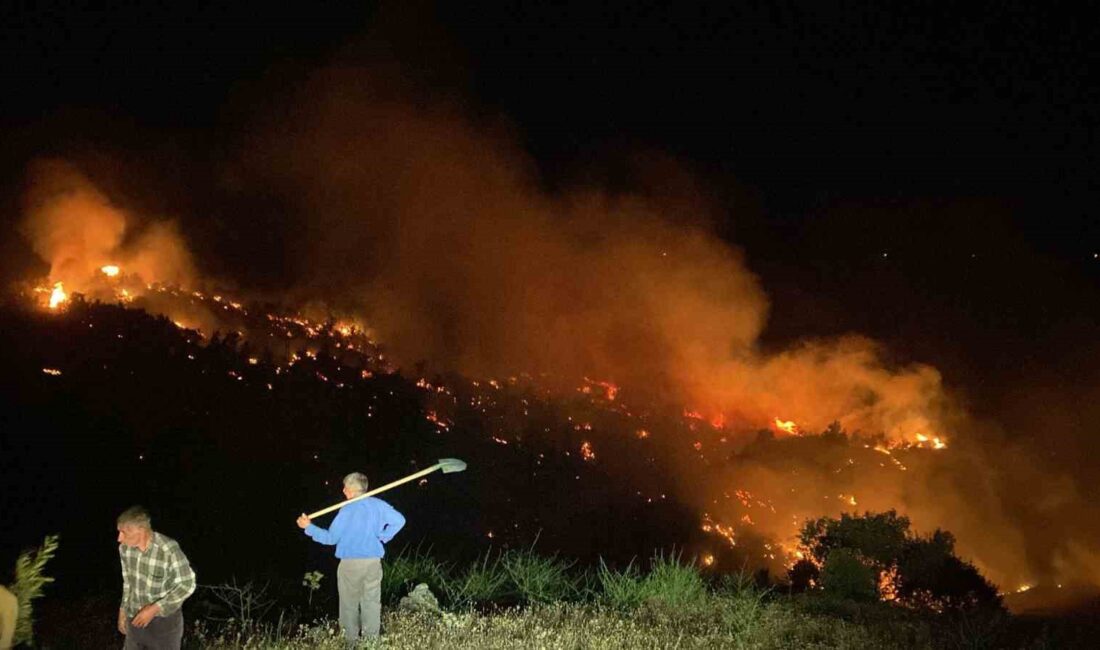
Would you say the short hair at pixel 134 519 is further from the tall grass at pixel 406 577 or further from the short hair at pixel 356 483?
the tall grass at pixel 406 577

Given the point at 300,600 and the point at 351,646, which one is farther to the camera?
the point at 300,600

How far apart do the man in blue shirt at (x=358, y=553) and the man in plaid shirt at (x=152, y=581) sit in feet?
4.34

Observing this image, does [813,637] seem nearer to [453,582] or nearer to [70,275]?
[453,582]

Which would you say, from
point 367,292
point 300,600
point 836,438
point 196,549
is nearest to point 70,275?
point 367,292

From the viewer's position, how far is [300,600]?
8664 mm

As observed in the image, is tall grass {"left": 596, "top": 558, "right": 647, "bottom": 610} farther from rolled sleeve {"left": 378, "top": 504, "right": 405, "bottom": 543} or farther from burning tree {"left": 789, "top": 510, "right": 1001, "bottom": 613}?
burning tree {"left": 789, "top": 510, "right": 1001, "bottom": 613}

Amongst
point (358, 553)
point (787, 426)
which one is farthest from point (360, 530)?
point (787, 426)

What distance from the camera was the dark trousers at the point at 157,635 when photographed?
4863 millimetres

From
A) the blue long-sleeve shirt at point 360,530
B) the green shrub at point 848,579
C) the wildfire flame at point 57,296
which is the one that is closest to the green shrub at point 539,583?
the blue long-sleeve shirt at point 360,530

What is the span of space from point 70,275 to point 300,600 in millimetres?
19939

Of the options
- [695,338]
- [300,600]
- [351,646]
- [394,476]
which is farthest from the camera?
[695,338]

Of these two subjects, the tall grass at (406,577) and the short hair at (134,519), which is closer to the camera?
the short hair at (134,519)

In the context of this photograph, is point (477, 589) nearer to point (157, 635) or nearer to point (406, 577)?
point (406, 577)

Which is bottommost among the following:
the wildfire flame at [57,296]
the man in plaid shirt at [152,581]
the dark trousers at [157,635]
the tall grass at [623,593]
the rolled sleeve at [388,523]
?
the dark trousers at [157,635]
